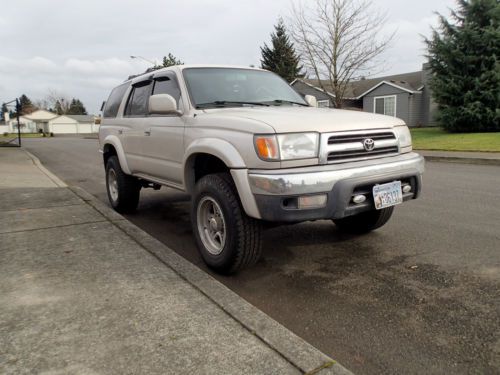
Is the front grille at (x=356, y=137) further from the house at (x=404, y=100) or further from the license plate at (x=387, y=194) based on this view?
the house at (x=404, y=100)

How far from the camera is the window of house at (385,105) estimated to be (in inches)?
1208

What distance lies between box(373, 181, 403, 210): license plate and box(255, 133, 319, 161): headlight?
0.62 m

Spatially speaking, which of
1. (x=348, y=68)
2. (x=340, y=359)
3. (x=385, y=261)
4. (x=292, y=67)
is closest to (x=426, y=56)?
(x=348, y=68)

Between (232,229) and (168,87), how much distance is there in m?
2.04

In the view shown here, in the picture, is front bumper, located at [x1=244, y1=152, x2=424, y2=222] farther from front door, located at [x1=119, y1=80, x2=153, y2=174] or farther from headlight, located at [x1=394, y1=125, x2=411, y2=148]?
front door, located at [x1=119, y1=80, x2=153, y2=174]

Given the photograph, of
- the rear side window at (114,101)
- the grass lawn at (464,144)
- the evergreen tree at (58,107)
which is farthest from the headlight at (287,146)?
the evergreen tree at (58,107)

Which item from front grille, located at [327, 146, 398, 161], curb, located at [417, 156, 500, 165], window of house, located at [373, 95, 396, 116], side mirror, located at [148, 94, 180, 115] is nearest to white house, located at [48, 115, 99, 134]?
window of house, located at [373, 95, 396, 116]

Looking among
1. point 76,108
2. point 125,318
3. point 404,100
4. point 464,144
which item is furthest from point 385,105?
point 76,108

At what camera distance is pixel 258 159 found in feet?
10.0

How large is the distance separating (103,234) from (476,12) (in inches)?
922

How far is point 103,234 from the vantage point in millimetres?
4441

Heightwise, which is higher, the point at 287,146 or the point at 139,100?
the point at 139,100

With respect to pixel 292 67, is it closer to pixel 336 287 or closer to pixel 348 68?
pixel 348 68

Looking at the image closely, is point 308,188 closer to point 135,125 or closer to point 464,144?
point 135,125
